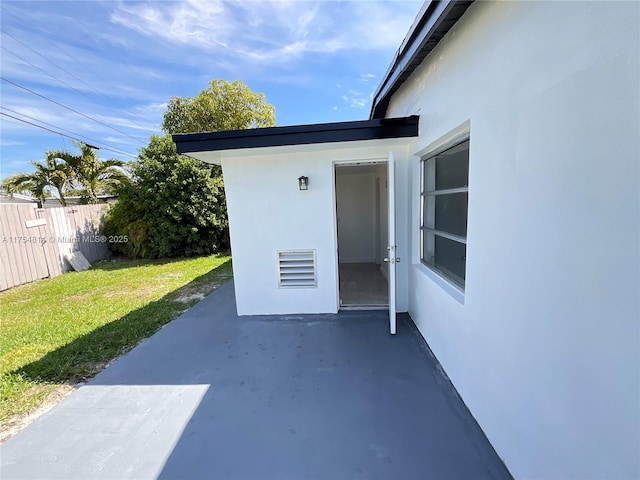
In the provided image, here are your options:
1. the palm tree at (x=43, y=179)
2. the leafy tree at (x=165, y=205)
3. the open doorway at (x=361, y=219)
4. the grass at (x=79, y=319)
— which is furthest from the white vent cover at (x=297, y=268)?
the palm tree at (x=43, y=179)

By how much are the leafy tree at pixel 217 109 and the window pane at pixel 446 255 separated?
13.3 metres

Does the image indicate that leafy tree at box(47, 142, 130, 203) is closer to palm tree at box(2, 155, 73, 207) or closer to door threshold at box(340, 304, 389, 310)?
palm tree at box(2, 155, 73, 207)

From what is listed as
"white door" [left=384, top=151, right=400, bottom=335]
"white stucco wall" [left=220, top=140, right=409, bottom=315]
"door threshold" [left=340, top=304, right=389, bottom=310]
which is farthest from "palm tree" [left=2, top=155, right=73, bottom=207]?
"white door" [left=384, top=151, right=400, bottom=335]

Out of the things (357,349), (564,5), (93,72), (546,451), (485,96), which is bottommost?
(357,349)

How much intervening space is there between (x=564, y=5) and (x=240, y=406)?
3.42 meters

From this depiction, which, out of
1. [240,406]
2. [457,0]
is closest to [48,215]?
[240,406]

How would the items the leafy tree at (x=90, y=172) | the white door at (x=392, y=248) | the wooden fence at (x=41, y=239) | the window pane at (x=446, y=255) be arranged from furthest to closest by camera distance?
the leafy tree at (x=90, y=172) → the wooden fence at (x=41, y=239) → the white door at (x=392, y=248) → the window pane at (x=446, y=255)

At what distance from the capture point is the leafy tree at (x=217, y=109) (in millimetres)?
13680

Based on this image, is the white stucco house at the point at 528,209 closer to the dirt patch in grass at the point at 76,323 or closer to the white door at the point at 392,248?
the white door at the point at 392,248

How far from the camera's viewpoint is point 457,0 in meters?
1.88

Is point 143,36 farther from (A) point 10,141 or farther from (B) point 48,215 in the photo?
(A) point 10,141

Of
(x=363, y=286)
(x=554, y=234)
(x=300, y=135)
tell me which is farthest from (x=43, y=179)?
(x=554, y=234)

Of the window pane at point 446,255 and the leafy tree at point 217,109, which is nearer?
the window pane at point 446,255

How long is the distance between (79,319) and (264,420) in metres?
4.40
